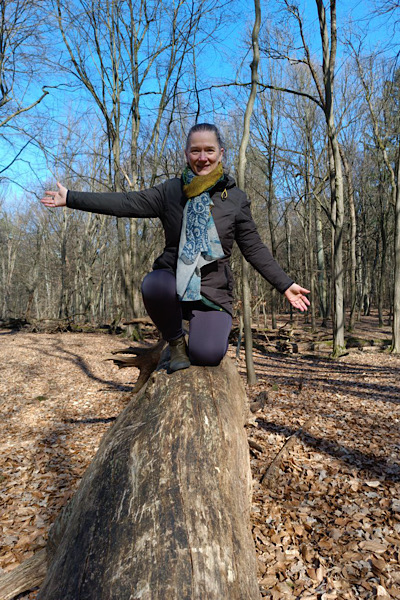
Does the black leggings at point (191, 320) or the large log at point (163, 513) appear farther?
the black leggings at point (191, 320)

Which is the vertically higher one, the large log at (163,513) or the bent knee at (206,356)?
the bent knee at (206,356)

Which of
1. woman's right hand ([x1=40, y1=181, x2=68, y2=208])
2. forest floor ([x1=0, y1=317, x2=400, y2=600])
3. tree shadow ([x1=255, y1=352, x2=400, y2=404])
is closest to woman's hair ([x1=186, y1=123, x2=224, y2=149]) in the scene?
woman's right hand ([x1=40, y1=181, x2=68, y2=208])

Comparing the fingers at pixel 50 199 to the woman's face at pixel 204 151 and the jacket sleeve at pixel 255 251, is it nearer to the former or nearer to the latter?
the woman's face at pixel 204 151

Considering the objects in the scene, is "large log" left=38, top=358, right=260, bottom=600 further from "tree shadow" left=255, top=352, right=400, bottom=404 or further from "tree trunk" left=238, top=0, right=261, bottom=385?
"tree shadow" left=255, top=352, right=400, bottom=404

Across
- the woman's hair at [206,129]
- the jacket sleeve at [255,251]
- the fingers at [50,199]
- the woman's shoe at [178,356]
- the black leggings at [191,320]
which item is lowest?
the woman's shoe at [178,356]

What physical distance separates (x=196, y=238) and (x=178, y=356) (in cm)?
88

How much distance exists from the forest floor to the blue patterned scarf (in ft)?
5.73

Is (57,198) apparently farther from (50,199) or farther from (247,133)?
(247,133)

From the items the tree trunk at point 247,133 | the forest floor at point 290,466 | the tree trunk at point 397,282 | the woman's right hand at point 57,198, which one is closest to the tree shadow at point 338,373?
the forest floor at point 290,466

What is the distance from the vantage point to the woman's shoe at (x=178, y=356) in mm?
2637

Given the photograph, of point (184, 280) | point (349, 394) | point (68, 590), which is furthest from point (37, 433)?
point (349, 394)

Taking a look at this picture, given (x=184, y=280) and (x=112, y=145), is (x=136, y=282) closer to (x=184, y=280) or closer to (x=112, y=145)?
(x=112, y=145)

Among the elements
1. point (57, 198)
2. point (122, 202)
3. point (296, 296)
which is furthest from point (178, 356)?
point (57, 198)

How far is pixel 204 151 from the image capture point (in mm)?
2643
